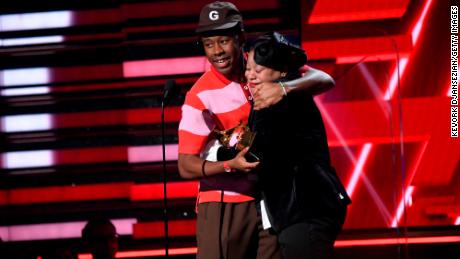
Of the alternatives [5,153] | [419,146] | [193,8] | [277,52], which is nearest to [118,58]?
[193,8]

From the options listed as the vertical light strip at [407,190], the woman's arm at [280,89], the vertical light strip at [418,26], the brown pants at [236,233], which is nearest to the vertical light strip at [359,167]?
the vertical light strip at [407,190]

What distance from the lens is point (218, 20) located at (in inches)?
120

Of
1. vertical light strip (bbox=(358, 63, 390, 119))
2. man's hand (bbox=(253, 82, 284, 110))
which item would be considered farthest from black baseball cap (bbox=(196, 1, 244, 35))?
vertical light strip (bbox=(358, 63, 390, 119))

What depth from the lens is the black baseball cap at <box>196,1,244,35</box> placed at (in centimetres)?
302

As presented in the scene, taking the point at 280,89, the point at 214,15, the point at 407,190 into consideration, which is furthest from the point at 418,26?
the point at 280,89

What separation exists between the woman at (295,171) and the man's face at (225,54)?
39cm

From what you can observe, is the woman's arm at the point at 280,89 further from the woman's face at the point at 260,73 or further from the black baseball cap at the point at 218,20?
the black baseball cap at the point at 218,20

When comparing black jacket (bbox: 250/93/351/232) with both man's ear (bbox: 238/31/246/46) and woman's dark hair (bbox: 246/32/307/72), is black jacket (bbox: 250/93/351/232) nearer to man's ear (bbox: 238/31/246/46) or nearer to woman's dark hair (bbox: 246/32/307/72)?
woman's dark hair (bbox: 246/32/307/72)

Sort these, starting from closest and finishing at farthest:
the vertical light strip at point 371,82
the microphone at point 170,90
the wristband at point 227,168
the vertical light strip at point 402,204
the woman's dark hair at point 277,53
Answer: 1. the woman's dark hair at point 277,53
2. the wristband at point 227,168
3. the microphone at point 170,90
4. the vertical light strip at point 402,204
5. the vertical light strip at point 371,82

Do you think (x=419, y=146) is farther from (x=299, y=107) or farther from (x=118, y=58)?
(x=299, y=107)

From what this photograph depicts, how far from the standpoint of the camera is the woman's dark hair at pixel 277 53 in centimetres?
261

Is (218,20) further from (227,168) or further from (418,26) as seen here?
(418,26)

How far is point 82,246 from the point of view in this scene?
546cm

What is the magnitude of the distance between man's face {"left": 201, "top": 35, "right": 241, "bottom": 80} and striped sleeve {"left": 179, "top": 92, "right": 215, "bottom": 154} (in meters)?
0.15
